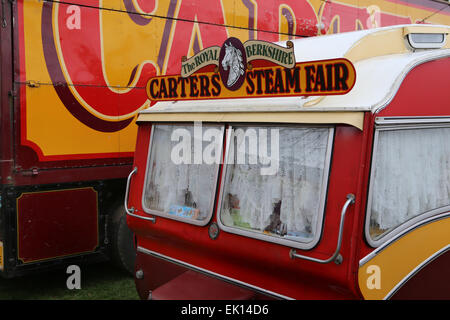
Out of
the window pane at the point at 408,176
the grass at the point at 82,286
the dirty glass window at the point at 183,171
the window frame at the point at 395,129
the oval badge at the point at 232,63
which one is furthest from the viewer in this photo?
the grass at the point at 82,286

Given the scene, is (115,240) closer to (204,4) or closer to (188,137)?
(188,137)

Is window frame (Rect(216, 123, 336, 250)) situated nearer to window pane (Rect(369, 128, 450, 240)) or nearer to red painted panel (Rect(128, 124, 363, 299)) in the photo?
red painted panel (Rect(128, 124, 363, 299))

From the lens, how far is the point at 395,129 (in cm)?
279

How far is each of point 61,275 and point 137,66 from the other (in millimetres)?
2474

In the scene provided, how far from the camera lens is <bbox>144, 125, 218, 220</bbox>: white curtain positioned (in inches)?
137

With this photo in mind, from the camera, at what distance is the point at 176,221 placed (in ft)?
11.8

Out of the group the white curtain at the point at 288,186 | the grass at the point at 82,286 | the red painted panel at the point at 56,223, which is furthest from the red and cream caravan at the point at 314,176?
the grass at the point at 82,286

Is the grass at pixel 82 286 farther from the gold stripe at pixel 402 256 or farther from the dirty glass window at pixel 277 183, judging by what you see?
the gold stripe at pixel 402 256

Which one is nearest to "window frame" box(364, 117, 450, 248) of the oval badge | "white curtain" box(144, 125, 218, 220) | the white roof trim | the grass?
the white roof trim

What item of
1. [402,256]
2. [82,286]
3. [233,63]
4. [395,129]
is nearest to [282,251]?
[402,256]

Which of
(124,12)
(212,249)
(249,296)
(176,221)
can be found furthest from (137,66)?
(249,296)

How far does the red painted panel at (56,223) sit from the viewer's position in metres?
4.66

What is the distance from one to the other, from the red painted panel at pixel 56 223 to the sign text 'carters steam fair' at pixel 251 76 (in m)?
1.64

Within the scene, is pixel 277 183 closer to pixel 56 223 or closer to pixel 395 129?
pixel 395 129
